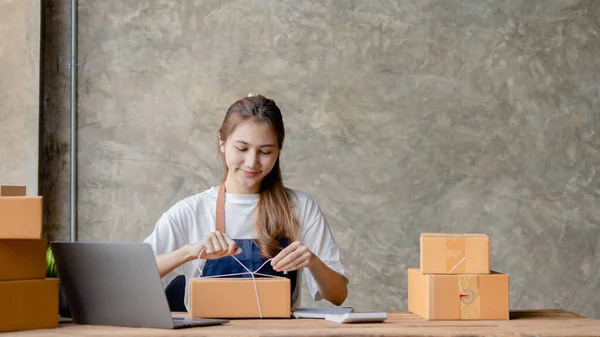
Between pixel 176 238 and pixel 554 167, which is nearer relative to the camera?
pixel 176 238

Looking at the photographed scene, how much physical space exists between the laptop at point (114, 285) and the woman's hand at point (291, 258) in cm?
29

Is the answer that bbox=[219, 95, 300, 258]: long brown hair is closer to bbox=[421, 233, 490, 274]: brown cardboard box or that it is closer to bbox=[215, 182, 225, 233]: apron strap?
bbox=[215, 182, 225, 233]: apron strap

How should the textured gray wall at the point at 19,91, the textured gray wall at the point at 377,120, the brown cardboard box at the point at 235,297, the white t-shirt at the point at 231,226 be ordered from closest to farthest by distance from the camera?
the brown cardboard box at the point at 235,297 < the white t-shirt at the point at 231,226 < the textured gray wall at the point at 19,91 < the textured gray wall at the point at 377,120

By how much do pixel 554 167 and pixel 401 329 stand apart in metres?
2.92

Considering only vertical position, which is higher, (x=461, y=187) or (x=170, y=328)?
(x=461, y=187)

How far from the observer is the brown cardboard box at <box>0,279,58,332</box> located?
209 centimetres

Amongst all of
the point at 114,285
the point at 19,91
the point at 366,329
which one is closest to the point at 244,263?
the point at 114,285

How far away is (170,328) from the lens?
2.09 m

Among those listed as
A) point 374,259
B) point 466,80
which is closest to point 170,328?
point 374,259

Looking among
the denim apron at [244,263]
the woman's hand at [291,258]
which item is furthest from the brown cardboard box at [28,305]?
the denim apron at [244,263]

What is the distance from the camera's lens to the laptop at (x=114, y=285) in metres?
2.11

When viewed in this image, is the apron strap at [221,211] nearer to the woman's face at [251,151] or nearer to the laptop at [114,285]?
the woman's face at [251,151]

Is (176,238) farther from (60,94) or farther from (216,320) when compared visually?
(60,94)

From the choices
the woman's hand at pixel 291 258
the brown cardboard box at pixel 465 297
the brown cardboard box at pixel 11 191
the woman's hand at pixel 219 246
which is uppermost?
the brown cardboard box at pixel 11 191
